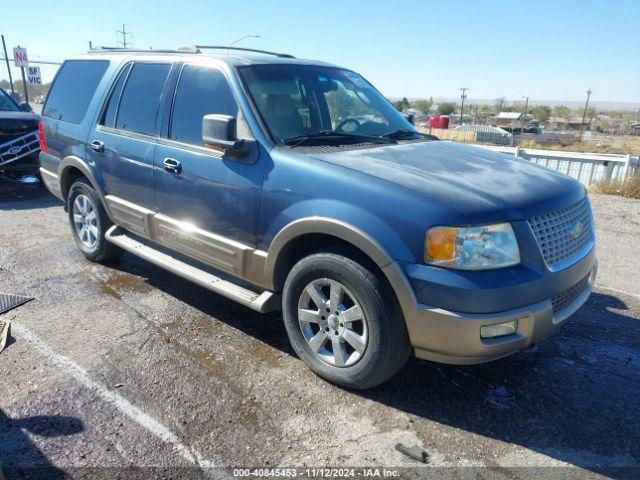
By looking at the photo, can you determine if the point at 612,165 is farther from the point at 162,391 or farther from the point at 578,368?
the point at 162,391

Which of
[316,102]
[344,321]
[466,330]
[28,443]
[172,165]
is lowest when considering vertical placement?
[28,443]

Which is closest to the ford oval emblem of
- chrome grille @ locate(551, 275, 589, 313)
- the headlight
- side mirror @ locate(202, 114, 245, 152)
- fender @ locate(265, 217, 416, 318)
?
side mirror @ locate(202, 114, 245, 152)

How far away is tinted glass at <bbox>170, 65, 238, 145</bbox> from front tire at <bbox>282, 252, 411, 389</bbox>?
1363 mm

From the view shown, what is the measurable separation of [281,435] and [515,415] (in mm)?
1372

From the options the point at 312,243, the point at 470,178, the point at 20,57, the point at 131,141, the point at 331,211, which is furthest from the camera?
the point at 20,57

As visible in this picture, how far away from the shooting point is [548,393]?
3.21 metres

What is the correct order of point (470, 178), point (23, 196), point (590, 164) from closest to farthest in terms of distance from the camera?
point (470, 178)
point (23, 196)
point (590, 164)

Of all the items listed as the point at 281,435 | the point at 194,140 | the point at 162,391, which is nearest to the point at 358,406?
the point at 281,435

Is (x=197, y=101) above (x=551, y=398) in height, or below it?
above

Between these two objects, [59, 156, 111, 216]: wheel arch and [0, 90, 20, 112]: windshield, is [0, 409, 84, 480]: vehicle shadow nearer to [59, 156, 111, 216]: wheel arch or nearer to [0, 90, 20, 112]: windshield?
[59, 156, 111, 216]: wheel arch

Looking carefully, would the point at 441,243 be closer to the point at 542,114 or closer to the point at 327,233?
the point at 327,233

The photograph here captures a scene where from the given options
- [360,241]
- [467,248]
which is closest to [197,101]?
[360,241]

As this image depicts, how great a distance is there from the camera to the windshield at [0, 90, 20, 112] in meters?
9.56

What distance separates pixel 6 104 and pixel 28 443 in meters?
9.08
